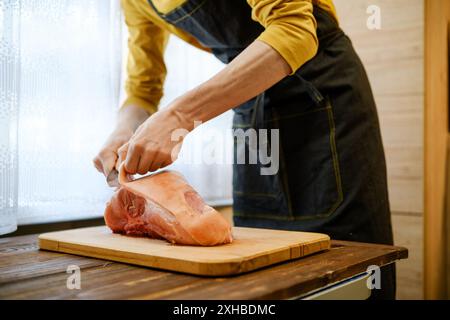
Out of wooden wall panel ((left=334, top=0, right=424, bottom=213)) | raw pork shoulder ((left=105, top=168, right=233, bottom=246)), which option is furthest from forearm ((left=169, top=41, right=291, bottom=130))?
wooden wall panel ((left=334, top=0, right=424, bottom=213))

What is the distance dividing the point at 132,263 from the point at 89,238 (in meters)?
0.21

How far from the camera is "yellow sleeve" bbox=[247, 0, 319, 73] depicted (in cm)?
104

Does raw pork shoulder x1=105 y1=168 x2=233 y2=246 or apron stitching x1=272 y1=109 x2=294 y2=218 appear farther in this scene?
apron stitching x1=272 y1=109 x2=294 y2=218

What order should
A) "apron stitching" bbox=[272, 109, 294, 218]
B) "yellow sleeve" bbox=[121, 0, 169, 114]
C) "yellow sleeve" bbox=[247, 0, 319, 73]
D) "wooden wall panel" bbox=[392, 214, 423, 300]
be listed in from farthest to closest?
"wooden wall panel" bbox=[392, 214, 423, 300]
"yellow sleeve" bbox=[121, 0, 169, 114]
"apron stitching" bbox=[272, 109, 294, 218]
"yellow sleeve" bbox=[247, 0, 319, 73]

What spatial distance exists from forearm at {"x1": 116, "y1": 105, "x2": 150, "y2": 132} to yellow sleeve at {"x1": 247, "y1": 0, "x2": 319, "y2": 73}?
54cm

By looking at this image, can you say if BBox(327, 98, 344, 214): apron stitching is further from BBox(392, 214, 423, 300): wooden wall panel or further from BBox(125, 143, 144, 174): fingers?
BBox(392, 214, 423, 300): wooden wall panel

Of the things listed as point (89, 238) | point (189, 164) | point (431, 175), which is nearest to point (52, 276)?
point (89, 238)

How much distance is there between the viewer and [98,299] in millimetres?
640

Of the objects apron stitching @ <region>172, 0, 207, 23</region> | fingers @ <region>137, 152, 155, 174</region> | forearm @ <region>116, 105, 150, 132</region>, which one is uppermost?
apron stitching @ <region>172, 0, 207, 23</region>

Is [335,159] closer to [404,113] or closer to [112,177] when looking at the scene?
[112,177]

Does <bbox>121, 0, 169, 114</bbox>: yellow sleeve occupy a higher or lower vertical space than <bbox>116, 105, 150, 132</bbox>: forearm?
higher

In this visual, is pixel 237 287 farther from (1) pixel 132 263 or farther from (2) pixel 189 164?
(2) pixel 189 164

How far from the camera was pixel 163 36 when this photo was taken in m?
1.62

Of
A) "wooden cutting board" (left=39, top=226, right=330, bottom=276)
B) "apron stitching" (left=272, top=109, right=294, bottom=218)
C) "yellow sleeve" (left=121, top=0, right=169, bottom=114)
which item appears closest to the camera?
"wooden cutting board" (left=39, top=226, right=330, bottom=276)
